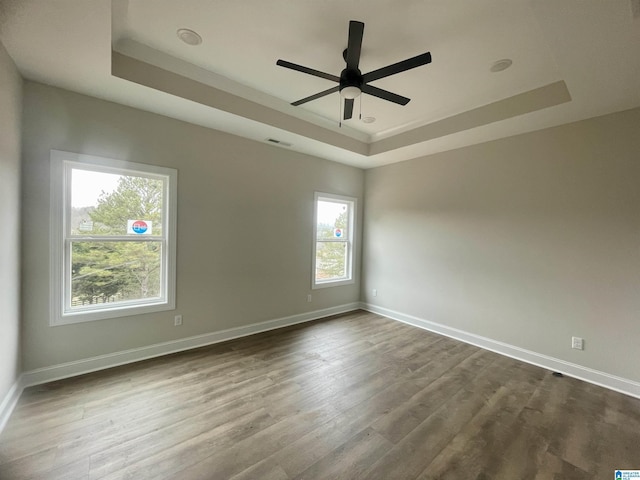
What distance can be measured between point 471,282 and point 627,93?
2428 mm

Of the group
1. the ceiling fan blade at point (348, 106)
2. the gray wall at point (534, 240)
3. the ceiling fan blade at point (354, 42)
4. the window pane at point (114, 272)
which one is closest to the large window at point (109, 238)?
the window pane at point (114, 272)

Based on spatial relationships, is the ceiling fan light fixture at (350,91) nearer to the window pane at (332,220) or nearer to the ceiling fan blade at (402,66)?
the ceiling fan blade at (402,66)

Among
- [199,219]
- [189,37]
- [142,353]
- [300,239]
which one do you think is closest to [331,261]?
[300,239]

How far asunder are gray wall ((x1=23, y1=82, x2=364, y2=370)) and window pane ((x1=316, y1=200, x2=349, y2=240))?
280mm

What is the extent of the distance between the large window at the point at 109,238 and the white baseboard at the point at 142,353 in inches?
16.6

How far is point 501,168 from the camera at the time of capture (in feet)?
11.6

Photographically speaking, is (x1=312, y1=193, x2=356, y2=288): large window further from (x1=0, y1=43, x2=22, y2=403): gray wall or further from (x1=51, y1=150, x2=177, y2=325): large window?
(x1=0, y1=43, x2=22, y2=403): gray wall

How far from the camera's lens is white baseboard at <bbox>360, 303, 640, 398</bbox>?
8.84ft

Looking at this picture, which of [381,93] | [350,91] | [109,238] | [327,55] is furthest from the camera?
[109,238]

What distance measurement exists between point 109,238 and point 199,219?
0.91 metres

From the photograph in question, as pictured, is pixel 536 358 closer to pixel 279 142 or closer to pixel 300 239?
pixel 300 239

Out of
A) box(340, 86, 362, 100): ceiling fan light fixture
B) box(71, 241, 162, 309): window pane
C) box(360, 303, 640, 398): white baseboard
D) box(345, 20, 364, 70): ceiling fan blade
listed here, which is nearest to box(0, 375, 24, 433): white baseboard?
box(71, 241, 162, 309): window pane

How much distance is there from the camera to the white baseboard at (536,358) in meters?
2.70

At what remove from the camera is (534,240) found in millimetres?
3270
